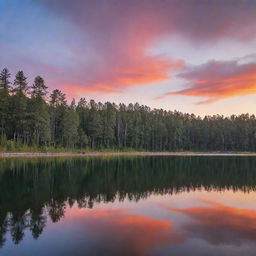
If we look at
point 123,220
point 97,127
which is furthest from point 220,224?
point 97,127

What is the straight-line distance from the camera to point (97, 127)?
107 meters

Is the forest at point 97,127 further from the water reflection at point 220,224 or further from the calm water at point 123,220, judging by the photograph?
the water reflection at point 220,224

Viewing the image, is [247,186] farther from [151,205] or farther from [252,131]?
[252,131]

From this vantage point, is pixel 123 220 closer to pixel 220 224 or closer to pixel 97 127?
pixel 220 224

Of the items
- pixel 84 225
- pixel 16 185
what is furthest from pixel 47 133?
pixel 84 225

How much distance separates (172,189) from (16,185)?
12.6 m

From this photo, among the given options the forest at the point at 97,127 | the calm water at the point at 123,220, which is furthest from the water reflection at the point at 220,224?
the forest at the point at 97,127

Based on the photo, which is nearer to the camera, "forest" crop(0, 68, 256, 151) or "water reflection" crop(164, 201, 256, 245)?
"water reflection" crop(164, 201, 256, 245)

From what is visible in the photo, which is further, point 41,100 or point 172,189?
point 41,100

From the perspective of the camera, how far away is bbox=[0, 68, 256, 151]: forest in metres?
75.2

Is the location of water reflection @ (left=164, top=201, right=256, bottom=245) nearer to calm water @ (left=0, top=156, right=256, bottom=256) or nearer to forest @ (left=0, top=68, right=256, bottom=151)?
calm water @ (left=0, top=156, right=256, bottom=256)

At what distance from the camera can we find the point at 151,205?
19062 mm

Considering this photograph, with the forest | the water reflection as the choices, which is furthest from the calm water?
the forest

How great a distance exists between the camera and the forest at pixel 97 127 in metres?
75.2
